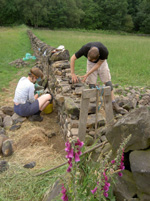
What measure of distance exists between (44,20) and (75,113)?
173ft

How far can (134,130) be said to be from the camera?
2070mm

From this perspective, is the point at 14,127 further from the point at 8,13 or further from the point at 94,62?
the point at 8,13

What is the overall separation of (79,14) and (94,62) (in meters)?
55.2

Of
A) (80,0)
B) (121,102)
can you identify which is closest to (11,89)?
(121,102)

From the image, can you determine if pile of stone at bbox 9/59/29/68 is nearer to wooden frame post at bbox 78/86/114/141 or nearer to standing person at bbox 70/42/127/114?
standing person at bbox 70/42/127/114

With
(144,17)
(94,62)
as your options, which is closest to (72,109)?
(94,62)

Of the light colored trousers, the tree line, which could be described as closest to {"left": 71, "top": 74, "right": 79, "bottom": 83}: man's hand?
the light colored trousers

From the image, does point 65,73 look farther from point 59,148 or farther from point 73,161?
point 73,161

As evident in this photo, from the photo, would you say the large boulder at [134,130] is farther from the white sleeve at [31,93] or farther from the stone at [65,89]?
the white sleeve at [31,93]

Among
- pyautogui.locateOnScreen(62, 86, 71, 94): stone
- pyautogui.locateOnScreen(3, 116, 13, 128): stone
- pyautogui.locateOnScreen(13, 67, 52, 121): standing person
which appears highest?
pyautogui.locateOnScreen(62, 86, 71, 94): stone

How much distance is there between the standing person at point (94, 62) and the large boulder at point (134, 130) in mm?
2253

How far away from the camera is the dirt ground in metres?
3.67

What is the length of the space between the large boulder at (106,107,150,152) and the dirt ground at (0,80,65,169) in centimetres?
163

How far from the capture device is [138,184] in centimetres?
190
